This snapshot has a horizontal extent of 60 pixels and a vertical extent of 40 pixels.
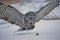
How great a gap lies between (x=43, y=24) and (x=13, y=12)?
1.17 ft

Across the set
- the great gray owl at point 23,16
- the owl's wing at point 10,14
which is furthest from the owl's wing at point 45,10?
the owl's wing at point 10,14

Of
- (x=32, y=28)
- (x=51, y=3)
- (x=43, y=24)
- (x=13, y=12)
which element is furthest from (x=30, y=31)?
(x=51, y=3)

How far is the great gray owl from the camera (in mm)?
1790

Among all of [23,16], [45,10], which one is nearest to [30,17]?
[23,16]

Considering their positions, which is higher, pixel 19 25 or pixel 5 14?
pixel 5 14

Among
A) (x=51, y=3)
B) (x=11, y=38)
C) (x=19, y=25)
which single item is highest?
(x=51, y=3)

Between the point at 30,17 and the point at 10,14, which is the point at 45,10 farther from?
the point at 10,14

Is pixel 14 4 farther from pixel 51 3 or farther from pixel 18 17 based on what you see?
pixel 51 3

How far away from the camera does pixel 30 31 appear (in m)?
1.79

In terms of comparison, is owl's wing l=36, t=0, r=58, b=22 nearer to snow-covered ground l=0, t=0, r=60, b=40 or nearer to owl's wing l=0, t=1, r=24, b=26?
snow-covered ground l=0, t=0, r=60, b=40

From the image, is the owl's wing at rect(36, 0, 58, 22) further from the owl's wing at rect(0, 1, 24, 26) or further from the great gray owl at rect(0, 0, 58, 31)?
the owl's wing at rect(0, 1, 24, 26)

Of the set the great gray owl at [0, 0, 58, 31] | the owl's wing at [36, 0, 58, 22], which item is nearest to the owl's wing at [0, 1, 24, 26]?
the great gray owl at [0, 0, 58, 31]

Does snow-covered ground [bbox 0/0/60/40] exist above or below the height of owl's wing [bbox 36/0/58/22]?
below

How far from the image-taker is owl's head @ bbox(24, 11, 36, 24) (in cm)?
179
